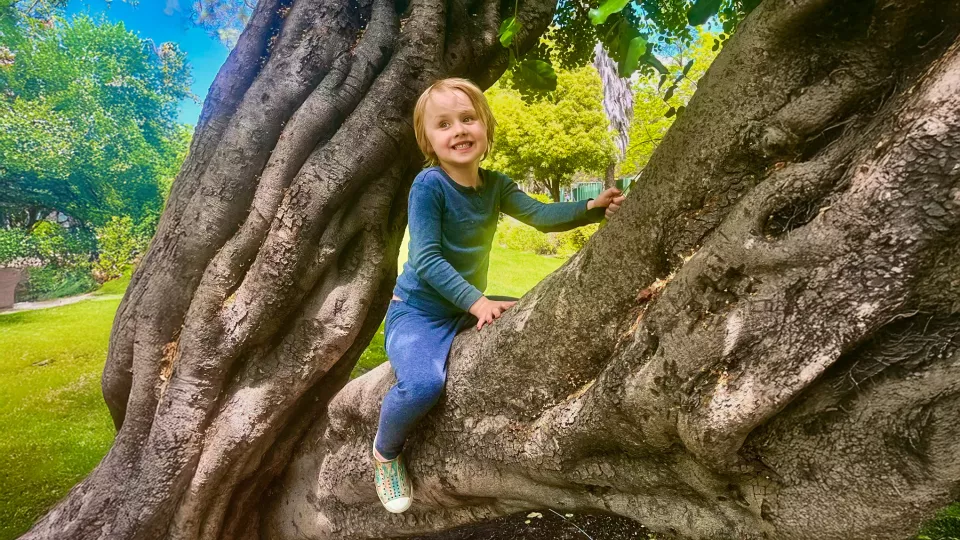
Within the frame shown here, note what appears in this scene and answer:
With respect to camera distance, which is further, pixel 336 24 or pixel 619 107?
pixel 619 107

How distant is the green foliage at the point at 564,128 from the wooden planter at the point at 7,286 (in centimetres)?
838

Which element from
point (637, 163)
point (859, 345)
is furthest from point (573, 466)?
point (637, 163)

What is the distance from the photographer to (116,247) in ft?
26.3

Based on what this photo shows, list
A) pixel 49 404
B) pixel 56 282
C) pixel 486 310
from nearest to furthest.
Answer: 1. pixel 486 310
2. pixel 49 404
3. pixel 56 282

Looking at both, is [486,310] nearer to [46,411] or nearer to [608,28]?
[608,28]

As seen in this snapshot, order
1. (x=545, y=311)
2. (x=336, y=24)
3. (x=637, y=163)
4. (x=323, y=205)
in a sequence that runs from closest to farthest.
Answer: (x=545, y=311) < (x=323, y=205) < (x=336, y=24) < (x=637, y=163)

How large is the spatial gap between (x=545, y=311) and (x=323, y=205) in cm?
99

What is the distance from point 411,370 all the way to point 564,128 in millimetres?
10110

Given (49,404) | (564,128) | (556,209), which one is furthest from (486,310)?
(564,128)

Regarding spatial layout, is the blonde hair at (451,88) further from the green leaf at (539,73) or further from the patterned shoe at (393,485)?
the patterned shoe at (393,485)

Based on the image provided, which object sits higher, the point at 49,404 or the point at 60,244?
the point at 60,244

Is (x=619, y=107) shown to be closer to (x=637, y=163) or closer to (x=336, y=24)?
(x=637, y=163)

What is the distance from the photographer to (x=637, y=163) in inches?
379

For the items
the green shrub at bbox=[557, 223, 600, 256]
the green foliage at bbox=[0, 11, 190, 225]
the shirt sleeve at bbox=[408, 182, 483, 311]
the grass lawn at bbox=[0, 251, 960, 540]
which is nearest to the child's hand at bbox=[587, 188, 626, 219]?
the shirt sleeve at bbox=[408, 182, 483, 311]
